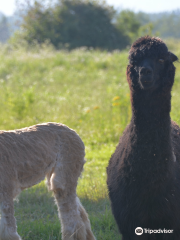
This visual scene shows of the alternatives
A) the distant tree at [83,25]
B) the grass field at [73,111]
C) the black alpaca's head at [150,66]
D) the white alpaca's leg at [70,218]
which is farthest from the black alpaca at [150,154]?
the distant tree at [83,25]

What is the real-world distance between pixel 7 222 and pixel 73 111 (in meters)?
7.31

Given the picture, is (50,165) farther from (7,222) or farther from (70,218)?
(7,222)

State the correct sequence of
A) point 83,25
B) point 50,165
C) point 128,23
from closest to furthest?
point 50,165, point 83,25, point 128,23

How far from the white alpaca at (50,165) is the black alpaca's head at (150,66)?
3.27 feet

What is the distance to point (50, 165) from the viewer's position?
123 inches

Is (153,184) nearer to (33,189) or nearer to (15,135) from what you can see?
(15,135)

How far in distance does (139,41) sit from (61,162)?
1465mm

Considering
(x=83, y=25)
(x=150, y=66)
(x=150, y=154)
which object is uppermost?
(x=83, y=25)

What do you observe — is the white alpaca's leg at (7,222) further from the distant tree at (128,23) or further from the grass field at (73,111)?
the distant tree at (128,23)

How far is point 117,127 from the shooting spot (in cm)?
836

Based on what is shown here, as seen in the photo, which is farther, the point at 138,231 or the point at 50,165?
the point at 50,165

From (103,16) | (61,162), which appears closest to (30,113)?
(61,162)

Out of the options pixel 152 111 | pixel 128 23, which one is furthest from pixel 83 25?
pixel 152 111

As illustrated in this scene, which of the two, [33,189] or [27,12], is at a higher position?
[27,12]
